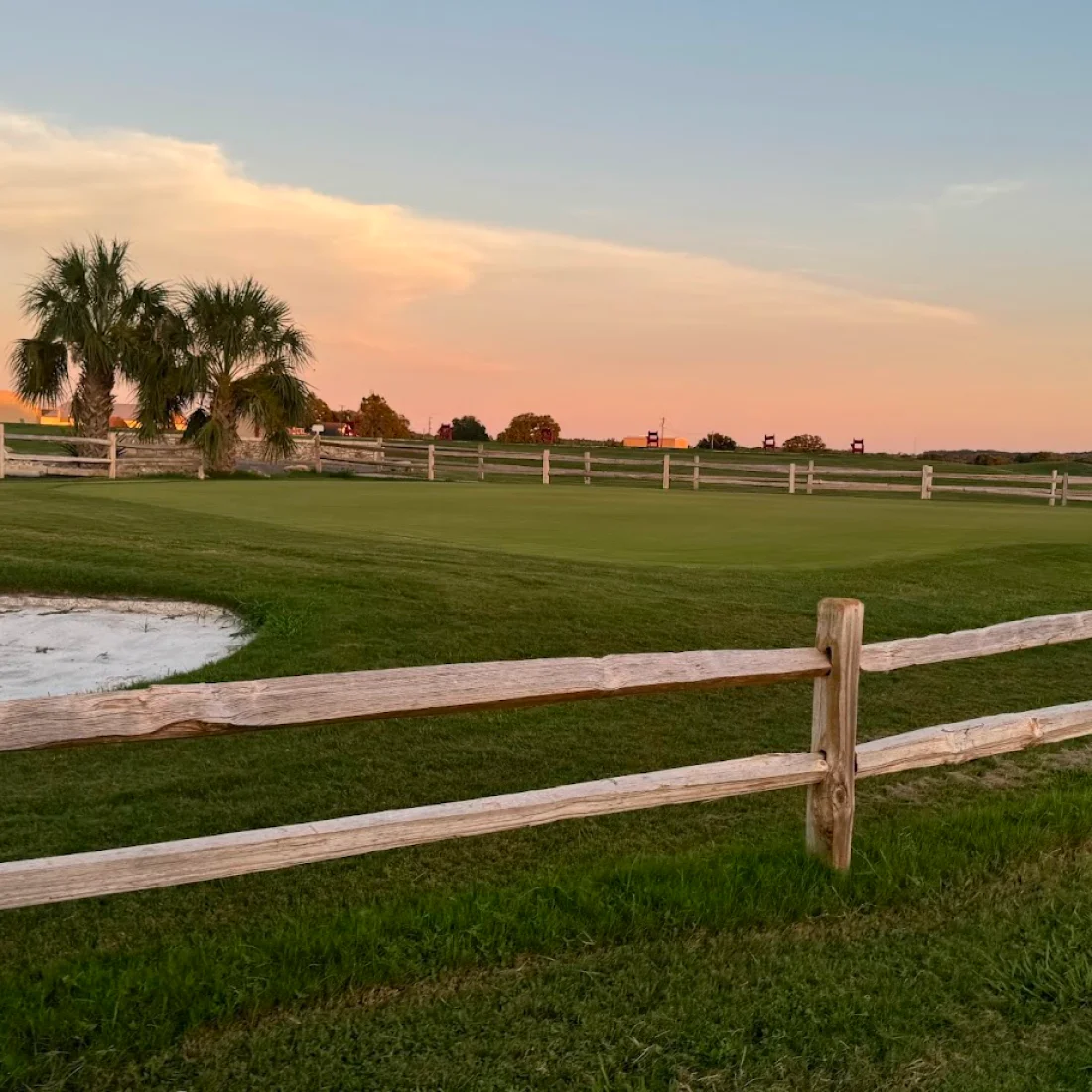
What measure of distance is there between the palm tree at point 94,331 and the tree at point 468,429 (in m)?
48.2

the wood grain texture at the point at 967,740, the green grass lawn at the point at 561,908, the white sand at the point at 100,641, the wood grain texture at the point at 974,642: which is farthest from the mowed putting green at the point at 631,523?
the wood grain texture at the point at 967,740

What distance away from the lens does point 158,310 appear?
3541 centimetres

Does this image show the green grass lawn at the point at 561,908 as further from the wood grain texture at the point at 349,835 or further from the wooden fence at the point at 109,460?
the wooden fence at the point at 109,460

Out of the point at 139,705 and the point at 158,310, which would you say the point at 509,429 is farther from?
the point at 139,705

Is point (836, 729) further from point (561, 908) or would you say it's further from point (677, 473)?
point (677, 473)

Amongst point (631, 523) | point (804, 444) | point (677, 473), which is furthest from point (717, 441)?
point (631, 523)

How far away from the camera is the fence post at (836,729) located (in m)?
4.58

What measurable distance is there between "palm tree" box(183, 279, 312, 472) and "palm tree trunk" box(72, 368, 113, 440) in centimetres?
315

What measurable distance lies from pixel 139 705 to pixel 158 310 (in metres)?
34.8

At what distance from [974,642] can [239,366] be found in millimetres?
32186

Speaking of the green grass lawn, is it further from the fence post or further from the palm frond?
the palm frond

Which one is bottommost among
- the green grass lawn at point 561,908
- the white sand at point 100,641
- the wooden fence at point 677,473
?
the green grass lawn at point 561,908

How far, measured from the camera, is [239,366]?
114 ft

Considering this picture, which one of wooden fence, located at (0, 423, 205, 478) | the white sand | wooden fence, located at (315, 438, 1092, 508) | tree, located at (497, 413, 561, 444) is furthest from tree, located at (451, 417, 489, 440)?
the white sand
